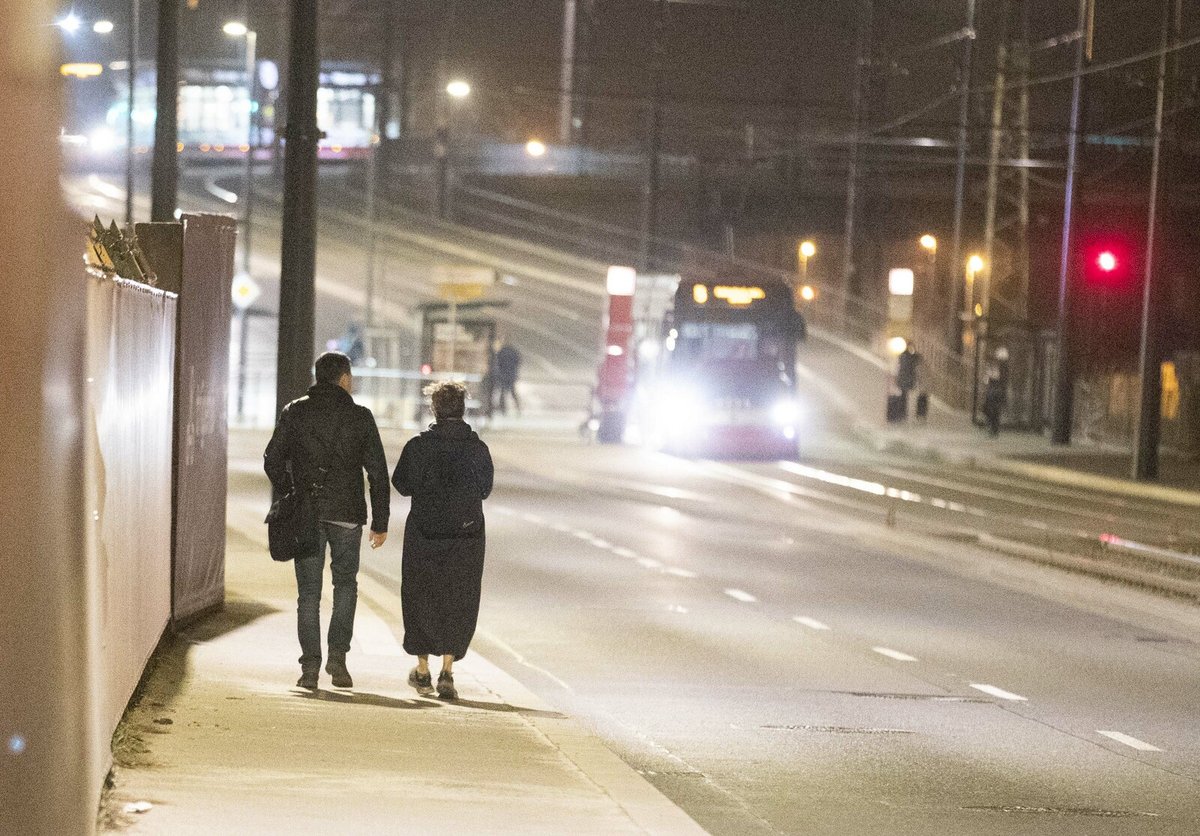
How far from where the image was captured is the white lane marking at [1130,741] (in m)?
10.9

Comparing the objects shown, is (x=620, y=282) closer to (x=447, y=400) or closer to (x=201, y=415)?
(x=201, y=415)

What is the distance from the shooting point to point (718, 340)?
44.4m

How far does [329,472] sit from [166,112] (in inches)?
485

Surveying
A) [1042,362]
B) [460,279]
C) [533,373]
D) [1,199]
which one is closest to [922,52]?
[533,373]

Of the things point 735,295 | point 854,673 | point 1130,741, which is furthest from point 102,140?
point 1130,741

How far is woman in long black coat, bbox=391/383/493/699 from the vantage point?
36.0 ft

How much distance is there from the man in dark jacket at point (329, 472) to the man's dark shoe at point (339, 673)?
1 cm

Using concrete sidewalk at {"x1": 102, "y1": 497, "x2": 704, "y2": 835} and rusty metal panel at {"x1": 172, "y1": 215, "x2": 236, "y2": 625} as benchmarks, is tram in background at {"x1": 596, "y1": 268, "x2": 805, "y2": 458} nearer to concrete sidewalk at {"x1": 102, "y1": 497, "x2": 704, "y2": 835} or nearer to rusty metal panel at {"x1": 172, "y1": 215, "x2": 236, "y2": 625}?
rusty metal panel at {"x1": 172, "y1": 215, "x2": 236, "y2": 625}

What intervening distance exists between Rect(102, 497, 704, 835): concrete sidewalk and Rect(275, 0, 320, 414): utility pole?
14.4ft

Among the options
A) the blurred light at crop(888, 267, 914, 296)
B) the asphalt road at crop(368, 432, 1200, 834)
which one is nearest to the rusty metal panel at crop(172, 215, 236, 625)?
the asphalt road at crop(368, 432, 1200, 834)

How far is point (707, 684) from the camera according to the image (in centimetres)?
1276

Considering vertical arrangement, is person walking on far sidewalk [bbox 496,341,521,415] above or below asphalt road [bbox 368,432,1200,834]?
below

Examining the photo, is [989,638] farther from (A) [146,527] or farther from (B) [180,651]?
(A) [146,527]

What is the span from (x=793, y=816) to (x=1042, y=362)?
4394 centimetres
